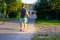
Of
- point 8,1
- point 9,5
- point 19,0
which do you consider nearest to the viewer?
point 8,1

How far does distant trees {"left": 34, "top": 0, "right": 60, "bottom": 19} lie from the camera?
38969 mm

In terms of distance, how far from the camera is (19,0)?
5928cm

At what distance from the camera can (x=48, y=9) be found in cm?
4050

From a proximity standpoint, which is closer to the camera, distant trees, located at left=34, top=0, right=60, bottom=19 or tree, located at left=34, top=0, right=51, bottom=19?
distant trees, located at left=34, top=0, right=60, bottom=19

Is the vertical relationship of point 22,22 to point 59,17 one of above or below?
above

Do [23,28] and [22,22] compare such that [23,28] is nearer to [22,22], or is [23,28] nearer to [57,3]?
[22,22]

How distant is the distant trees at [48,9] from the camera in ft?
128

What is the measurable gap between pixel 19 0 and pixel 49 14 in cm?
2028

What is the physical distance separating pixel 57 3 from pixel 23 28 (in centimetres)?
2442

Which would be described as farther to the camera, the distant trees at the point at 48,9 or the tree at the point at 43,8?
the tree at the point at 43,8

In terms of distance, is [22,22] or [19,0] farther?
[19,0]

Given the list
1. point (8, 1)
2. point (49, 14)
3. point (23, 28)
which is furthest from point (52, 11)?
point (23, 28)

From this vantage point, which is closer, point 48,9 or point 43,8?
point 48,9

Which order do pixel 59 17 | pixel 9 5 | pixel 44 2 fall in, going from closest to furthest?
pixel 59 17 < pixel 44 2 < pixel 9 5
